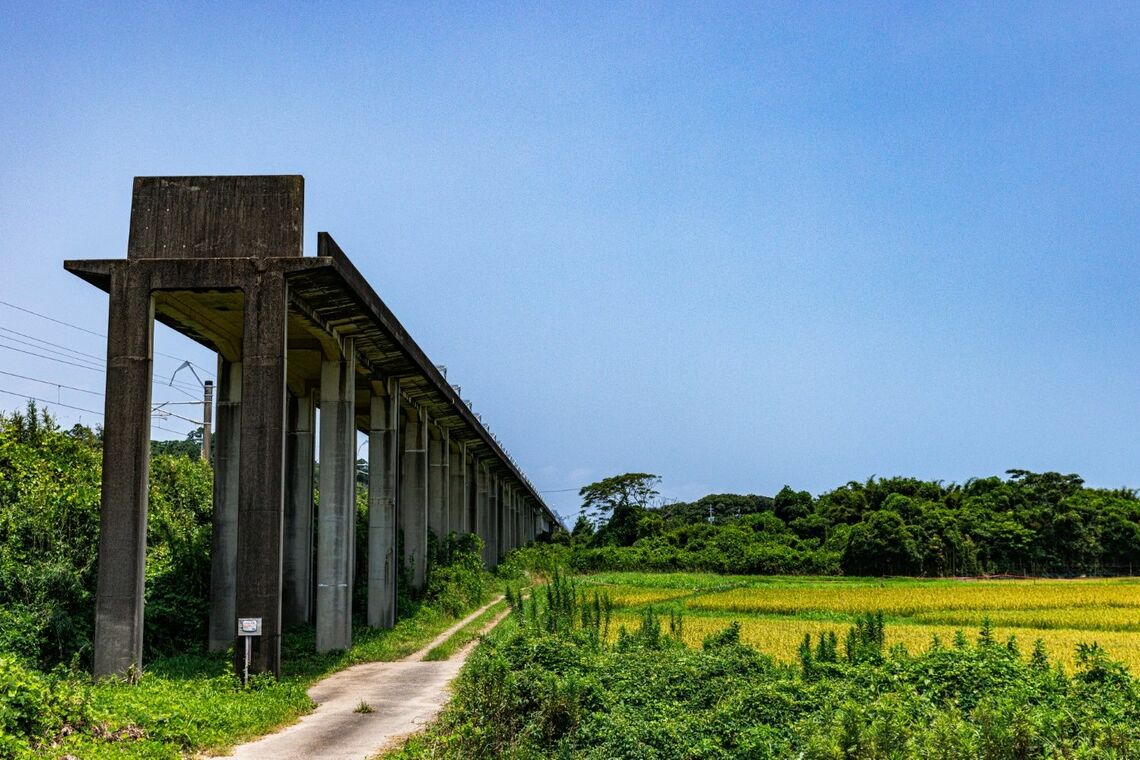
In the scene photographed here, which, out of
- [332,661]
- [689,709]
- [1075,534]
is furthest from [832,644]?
[1075,534]

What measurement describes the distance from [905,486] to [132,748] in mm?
75366

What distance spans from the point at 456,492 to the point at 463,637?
2250 cm

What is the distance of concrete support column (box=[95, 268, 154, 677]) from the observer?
61.1 feet

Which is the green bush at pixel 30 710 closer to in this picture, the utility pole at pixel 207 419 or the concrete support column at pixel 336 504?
the concrete support column at pixel 336 504

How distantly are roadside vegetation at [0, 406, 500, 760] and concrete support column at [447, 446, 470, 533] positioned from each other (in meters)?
13.5

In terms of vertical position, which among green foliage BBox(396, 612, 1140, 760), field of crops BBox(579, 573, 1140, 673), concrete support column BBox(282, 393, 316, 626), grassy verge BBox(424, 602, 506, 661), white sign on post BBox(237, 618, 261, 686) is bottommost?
field of crops BBox(579, 573, 1140, 673)

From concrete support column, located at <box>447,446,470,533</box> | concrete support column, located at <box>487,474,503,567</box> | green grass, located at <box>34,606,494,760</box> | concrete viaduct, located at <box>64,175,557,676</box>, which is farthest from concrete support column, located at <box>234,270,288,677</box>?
concrete support column, located at <box>487,474,503,567</box>

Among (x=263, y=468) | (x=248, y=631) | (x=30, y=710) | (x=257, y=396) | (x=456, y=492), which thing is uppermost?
(x=257, y=396)

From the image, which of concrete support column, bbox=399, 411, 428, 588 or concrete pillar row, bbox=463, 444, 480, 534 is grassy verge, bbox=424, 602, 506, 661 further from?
concrete pillar row, bbox=463, 444, 480, 534

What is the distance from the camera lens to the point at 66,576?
2116 cm

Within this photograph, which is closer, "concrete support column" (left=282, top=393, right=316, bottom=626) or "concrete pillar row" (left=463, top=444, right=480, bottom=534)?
"concrete support column" (left=282, top=393, right=316, bottom=626)

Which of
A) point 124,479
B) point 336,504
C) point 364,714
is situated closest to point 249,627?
point 364,714

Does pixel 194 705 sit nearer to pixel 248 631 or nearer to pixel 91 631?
pixel 248 631

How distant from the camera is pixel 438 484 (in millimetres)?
43375
